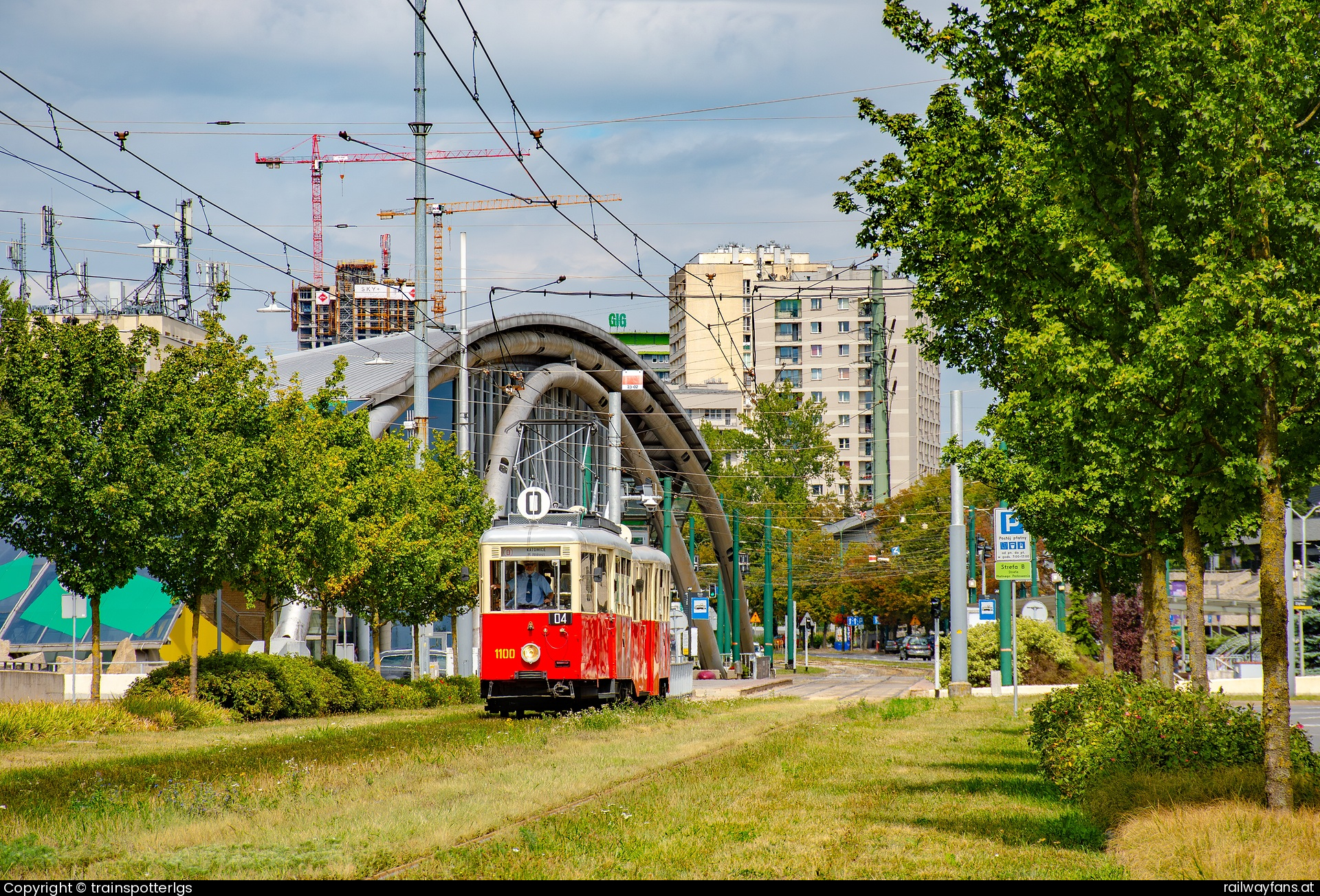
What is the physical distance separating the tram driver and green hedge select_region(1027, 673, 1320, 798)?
979 centimetres

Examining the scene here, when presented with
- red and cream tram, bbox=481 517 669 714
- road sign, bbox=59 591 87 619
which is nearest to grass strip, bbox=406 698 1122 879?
red and cream tram, bbox=481 517 669 714

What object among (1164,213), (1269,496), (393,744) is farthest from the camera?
(393,744)

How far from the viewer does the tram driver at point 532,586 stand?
22.0 metres

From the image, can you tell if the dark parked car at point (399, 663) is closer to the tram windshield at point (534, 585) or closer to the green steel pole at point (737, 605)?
the tram windshield at point (534, 585)

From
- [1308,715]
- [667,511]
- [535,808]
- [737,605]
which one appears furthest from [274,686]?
[737,605]

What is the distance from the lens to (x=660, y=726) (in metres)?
20.8

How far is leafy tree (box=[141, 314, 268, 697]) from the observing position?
68.8 feet

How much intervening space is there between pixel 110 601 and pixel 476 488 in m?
12.3

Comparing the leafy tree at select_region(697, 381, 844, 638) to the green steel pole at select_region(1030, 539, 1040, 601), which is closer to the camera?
the green steel pole at select_region(1030, 539, 1040, 601)

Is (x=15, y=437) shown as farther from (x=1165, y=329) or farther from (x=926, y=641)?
(x=926, y=641)

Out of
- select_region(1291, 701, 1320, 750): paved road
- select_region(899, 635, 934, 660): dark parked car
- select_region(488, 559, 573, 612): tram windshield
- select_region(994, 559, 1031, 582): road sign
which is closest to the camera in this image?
select_region(488, 559, 573, 612): tram windshield

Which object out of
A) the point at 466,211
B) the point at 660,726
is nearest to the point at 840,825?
the point at 660,726

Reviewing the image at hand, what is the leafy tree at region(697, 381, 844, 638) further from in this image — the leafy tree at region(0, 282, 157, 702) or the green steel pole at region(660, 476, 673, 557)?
the leafy tree at region(0, 282, 157, 702)

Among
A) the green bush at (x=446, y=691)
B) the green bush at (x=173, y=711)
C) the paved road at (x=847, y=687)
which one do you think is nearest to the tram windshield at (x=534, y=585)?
the green bush at (x=173, y=711)
